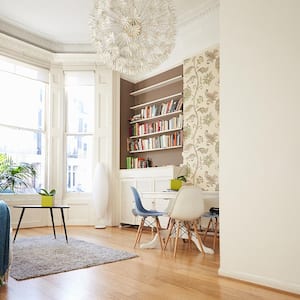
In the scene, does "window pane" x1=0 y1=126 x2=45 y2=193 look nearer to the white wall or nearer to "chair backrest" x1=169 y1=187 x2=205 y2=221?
"chair backrest" x1=169 y1=187 x2=205 y2=221

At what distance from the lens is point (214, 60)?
18.3 ft

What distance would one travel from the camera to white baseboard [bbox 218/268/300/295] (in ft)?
8.25

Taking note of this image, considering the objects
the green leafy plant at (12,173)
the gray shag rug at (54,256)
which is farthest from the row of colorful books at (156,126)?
the gray shag rug at (54,256)

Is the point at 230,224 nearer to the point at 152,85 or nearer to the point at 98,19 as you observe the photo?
the point at 98,19

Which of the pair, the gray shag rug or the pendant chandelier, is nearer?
the gray shag rug

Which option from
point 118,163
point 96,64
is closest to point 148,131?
point 118,163

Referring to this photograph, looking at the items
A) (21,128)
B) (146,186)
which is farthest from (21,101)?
(146,186)

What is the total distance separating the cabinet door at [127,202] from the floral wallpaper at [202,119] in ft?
4.22

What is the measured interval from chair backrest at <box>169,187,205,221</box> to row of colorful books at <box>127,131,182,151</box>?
7.25ft

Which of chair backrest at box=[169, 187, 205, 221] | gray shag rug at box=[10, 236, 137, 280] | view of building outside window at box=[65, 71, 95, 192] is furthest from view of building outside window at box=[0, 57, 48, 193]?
chair backrest at box=[169, 187, 205, 221]

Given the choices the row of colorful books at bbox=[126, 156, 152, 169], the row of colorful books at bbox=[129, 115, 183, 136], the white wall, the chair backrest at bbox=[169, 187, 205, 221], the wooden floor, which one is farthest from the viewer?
the row of colorful books at bbox=[126, 156, 152, 169]

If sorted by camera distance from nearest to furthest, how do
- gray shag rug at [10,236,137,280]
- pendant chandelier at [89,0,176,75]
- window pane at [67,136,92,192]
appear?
gray shag rug at [10,236,137,280], pendant chandelier at [89,0,176,75], window pane at [67,136,92,192]

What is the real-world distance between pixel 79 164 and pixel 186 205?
3642mm

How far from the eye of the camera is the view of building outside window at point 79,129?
7.01 meters
